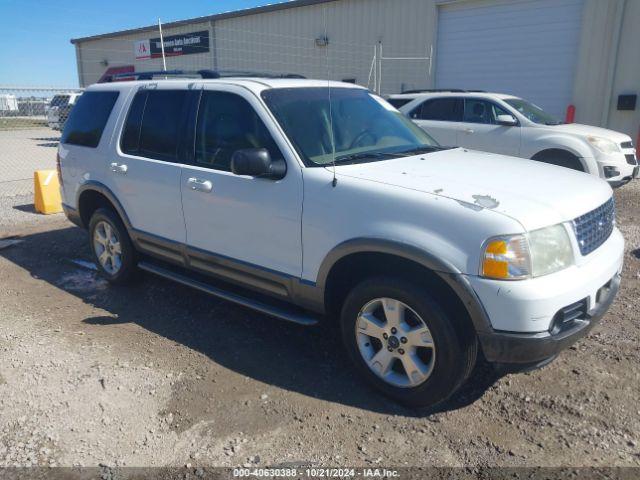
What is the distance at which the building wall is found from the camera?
12.8m

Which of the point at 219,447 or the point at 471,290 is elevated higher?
the point at 471,290

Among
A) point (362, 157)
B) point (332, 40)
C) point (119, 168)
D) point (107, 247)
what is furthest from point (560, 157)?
point (332, 40)

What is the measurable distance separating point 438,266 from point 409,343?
0.55 meters

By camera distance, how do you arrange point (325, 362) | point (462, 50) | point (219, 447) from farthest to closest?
point (462, 50) < point (325, 362) < point (219, 447)

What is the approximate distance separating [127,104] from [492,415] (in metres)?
3.98

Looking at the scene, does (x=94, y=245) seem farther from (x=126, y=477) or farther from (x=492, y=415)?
(x=492, y=415)

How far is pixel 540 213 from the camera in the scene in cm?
279

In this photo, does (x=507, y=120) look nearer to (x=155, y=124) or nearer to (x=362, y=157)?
(x=362, y=157)

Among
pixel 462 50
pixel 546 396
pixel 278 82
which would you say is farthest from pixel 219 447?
pixel 462 50

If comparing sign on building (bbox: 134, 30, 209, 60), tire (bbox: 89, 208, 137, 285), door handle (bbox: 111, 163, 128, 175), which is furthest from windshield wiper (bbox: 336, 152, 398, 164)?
sign on building (bbox: 134, 30, 209, 60)

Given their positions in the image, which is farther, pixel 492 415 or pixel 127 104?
pixel 127 104

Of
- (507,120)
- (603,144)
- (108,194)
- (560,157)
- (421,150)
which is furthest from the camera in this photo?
(507,120)

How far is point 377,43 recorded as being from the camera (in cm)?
1697

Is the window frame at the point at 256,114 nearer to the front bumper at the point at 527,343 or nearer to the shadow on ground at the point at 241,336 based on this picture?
the shadow on ground at the point at 241,336
